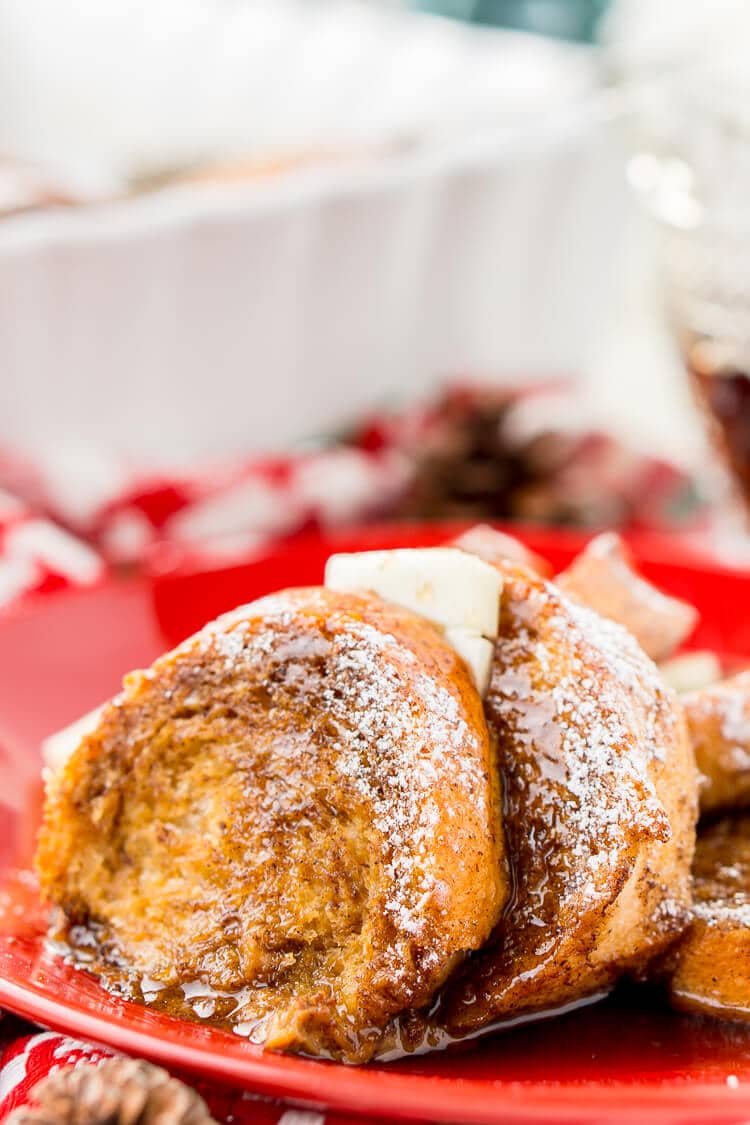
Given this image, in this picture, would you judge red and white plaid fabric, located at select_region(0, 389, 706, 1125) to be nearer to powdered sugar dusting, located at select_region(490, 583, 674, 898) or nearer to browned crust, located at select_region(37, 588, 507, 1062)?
browned crust, located at select_region(37, 588, 507, 1062)

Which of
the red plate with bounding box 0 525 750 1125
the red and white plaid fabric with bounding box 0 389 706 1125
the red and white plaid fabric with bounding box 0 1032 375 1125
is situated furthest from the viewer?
the red and white plaid fabric with bounding box 0 389 706 1125

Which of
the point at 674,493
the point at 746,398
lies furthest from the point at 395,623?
the point at 674,493

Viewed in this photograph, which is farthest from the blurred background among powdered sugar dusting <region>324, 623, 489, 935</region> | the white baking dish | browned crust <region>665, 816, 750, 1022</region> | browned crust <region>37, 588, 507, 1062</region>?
browned crust <region>665, 816, 750, 1022</region>

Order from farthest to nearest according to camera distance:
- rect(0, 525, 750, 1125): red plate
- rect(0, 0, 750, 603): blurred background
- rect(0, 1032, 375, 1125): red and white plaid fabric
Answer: rect(0, 0, 750, 603): blurred background, rect(0, 1032, 375, 1125): red and white plaid fabric, rect(0, 525, 750, 1125): red plate

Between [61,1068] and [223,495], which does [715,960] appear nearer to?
[61,1068]

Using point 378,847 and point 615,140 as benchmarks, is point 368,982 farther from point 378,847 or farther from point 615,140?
point 615,140

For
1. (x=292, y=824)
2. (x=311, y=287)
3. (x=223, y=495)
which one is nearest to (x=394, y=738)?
(x=292, y=824)

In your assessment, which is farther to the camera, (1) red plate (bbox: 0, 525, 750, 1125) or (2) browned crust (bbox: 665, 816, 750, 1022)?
(2) browned crust (bbox: 665, 816, 750, 1022)
